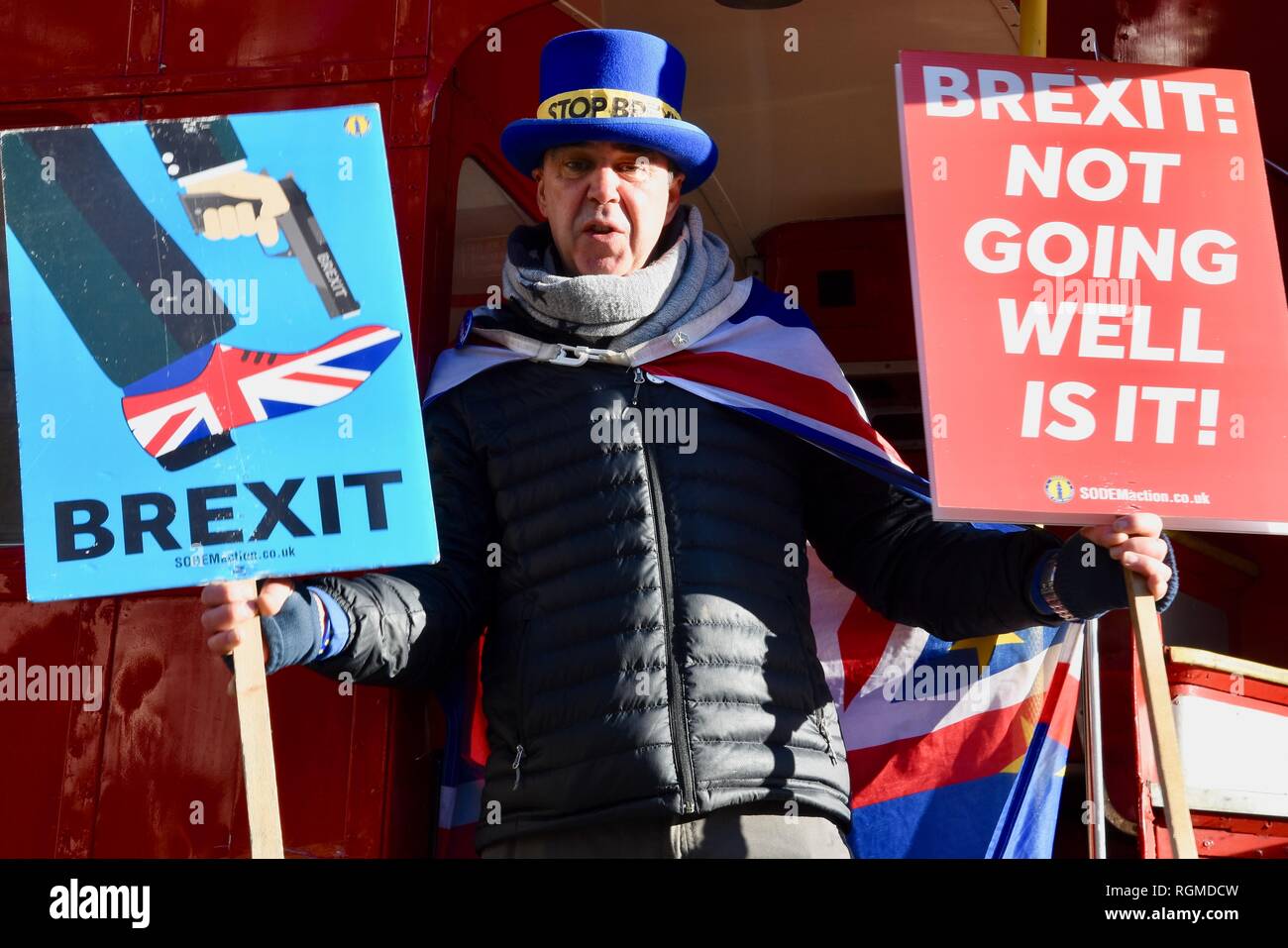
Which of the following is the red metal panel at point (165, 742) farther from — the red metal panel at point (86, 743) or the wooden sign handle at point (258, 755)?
the wooden sign handle at point (258, 755)

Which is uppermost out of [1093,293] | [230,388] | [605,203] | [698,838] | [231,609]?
[605,203]

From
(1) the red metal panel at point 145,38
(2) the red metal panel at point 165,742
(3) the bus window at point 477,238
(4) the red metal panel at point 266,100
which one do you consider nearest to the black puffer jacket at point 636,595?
(2) the red metal panel at point 165,742

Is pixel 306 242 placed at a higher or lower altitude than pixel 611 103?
lower

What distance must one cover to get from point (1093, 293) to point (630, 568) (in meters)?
1.02

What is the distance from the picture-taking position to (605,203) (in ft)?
10.1

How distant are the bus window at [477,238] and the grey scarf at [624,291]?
617 millimetres

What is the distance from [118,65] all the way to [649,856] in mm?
2381

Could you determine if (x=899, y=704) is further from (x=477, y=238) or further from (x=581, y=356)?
(x=477, y=238)

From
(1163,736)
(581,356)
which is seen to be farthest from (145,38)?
(1163,736)

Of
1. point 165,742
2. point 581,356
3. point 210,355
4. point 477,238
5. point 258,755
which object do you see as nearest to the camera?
point 258,755

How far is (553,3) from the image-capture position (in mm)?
4188

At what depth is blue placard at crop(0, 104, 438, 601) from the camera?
2697 millimetres

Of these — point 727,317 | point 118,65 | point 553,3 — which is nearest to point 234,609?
point 727,317

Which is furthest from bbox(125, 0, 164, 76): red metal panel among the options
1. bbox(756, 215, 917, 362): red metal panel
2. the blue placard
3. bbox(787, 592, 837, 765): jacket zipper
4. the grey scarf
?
bbox(756, 215, 917, 362): red metal panel
